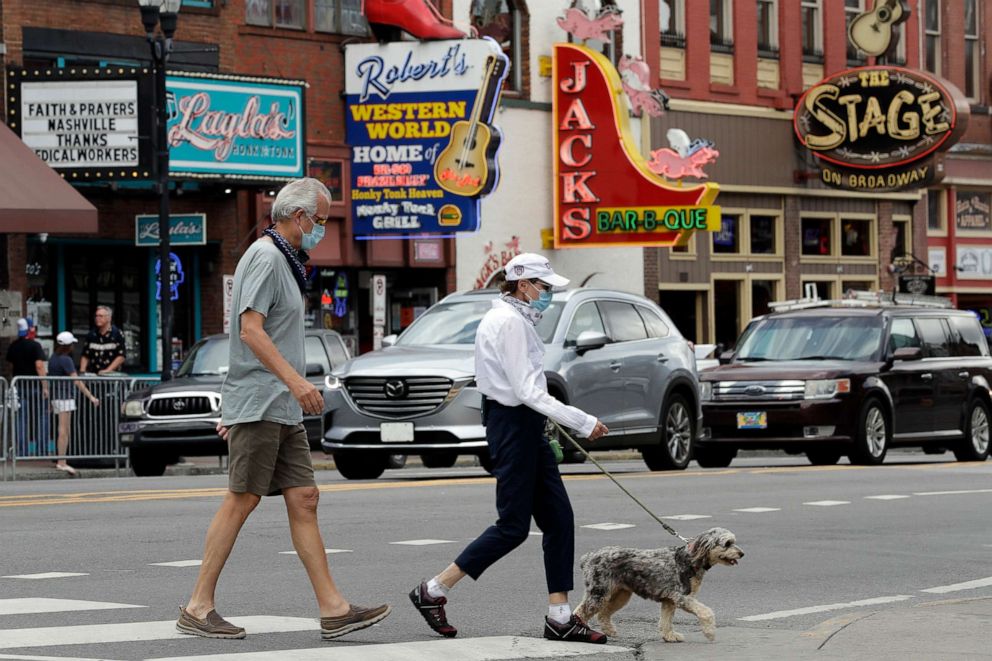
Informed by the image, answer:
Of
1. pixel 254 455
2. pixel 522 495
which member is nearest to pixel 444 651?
pixel 522 495

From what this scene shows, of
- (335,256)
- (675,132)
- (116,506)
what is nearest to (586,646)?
(116,506)

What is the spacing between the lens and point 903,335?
81.1 feet

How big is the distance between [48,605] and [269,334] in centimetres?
206

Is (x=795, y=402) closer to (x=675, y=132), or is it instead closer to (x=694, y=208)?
(x=694, y=208)

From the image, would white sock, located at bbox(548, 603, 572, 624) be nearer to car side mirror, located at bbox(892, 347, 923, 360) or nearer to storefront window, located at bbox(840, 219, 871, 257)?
car side mirror, located at bbox(892, 347, 923, 360)

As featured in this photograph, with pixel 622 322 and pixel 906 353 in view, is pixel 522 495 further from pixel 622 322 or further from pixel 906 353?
pixel 906 353

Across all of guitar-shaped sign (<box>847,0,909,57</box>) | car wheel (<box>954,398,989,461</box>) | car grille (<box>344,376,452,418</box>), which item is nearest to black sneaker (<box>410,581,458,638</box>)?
car grille (<box>344,376,452,418</box>)

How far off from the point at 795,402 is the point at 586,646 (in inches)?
546

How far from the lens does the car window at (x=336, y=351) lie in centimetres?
2566

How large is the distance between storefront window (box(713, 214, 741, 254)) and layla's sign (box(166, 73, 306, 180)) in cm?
1406

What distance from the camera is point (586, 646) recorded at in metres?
9.51

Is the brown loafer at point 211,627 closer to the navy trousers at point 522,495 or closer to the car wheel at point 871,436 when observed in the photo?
the navy trousers at point 522,495

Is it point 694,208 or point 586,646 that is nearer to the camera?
point 586,646

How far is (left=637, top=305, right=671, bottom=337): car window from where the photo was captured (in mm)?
22609
